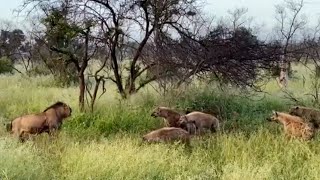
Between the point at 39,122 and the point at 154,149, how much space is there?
2.83 m

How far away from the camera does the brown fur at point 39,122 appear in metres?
9.55

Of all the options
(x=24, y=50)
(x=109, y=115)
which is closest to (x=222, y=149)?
(x=109, y=115)

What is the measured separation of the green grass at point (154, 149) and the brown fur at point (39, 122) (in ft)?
0.92

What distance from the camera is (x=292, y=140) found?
8906 millimetres

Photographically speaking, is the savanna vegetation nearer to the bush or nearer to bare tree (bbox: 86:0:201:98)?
bare tree (bbox: 86:0:201:98)

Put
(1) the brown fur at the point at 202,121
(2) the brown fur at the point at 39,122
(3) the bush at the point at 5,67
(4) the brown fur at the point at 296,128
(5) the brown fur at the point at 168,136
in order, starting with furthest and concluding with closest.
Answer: (3) the bush at the point at 5,67 → (1) the brown fur at the point at 202,121 → (2) the brown fur at the point at 39,122 → (4) the brown fur at the point at 296,128 → (5) the brown fur at the point at 168,136

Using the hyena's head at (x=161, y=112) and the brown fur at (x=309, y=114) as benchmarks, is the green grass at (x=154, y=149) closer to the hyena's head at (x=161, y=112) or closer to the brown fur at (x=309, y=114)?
the hyena's head at (x=161, y=112)

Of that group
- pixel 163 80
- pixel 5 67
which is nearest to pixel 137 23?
pixel 163 80

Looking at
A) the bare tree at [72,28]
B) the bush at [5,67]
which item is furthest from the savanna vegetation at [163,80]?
the bush at [5,67]

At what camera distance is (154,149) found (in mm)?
8156

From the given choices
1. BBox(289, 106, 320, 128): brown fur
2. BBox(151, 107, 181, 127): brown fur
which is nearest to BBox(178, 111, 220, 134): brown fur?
BBox(151, 107, 181, 127): brown fur

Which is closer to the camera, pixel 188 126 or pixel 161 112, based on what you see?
pixel 188 126

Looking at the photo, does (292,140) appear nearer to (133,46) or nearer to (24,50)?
(133,46)

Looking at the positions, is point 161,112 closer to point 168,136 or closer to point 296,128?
point 168,136
